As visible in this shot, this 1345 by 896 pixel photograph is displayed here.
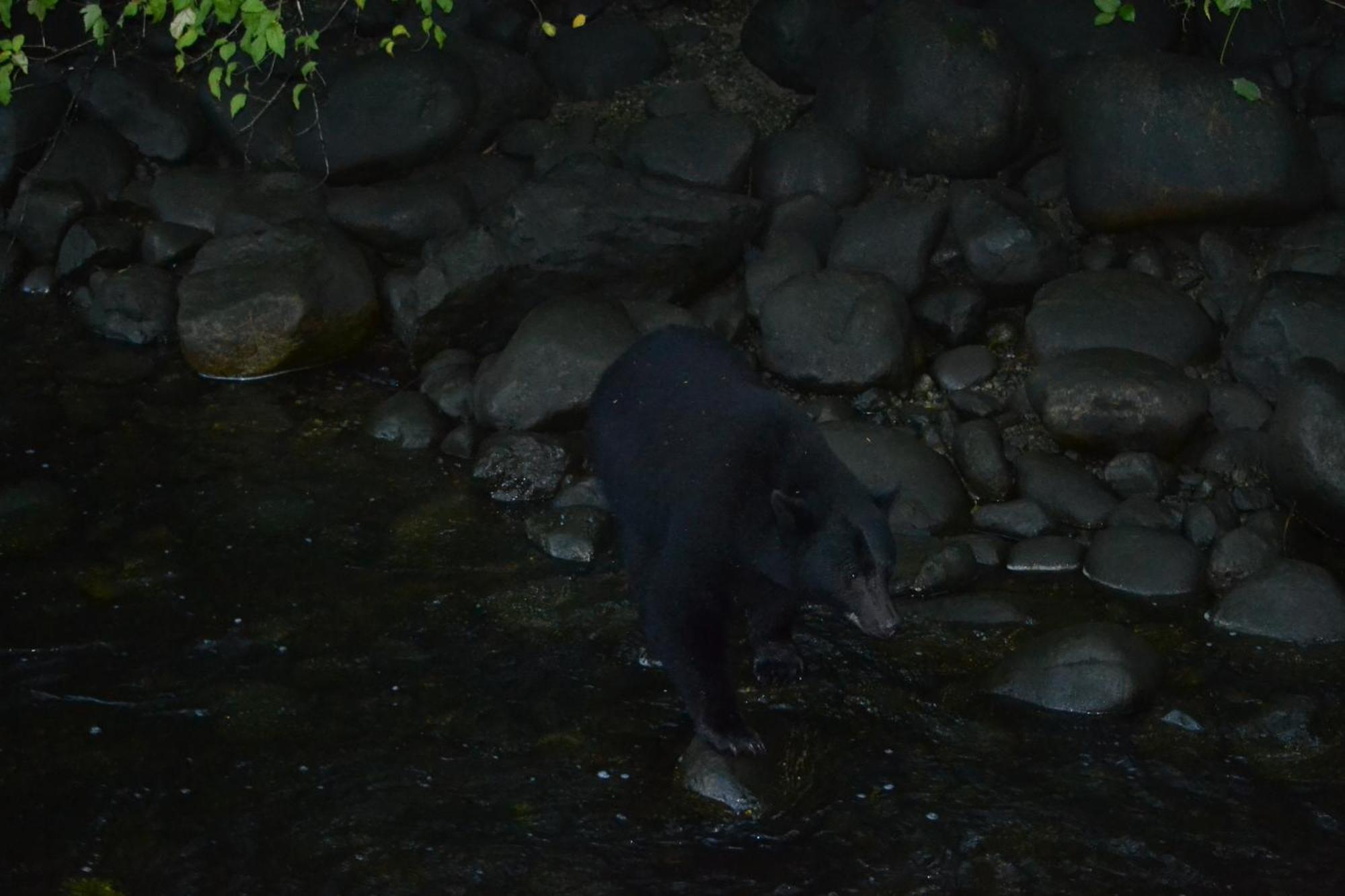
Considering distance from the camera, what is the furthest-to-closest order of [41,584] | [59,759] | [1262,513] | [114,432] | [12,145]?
[12,145]
[114,432]
[1262,513]
[41,584]
[59,759]

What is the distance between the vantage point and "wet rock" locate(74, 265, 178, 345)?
10.6 metres

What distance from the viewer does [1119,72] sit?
10.4m

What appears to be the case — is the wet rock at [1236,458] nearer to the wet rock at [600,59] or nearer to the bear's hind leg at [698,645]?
the bear's hind leg at [698,645]

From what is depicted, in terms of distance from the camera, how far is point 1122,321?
9.48 meters

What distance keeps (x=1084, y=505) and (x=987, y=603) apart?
1.12 metres

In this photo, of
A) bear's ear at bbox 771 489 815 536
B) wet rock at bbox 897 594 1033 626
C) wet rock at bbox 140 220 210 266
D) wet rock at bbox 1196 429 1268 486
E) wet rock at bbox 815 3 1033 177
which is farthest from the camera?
wet rock at bbox 140 220 210 266

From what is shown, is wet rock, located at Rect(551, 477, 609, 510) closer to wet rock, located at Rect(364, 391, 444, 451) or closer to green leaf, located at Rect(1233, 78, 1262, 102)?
wet rock, located at Rect(364, 391, 444, 451)

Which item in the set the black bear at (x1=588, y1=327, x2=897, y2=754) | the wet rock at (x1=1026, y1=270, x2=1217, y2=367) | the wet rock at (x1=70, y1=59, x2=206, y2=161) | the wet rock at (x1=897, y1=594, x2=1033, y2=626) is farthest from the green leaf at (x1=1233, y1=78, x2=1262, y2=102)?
the wet rock at (x1=70, y1=59, x2=206, y2=161)

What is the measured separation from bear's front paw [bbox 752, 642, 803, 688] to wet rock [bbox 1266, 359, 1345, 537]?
2.97 metres

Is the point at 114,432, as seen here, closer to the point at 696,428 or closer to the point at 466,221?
the point at 466,221

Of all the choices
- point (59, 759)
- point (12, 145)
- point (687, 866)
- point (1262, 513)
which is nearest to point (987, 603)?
point (1262, 513)

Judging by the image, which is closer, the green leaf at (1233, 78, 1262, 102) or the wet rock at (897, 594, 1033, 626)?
the wet rock at (897, 594, 1033, 626)

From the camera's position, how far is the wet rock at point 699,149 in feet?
35.4

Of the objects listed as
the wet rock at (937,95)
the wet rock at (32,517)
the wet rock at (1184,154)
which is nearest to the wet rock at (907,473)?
the wet rock at (1184,154)
